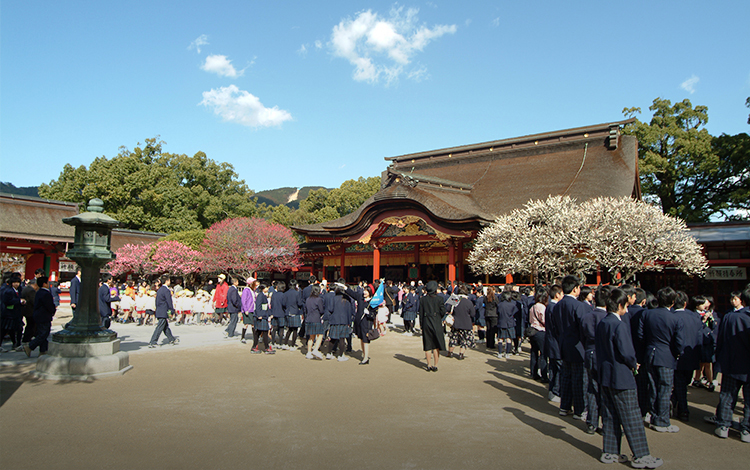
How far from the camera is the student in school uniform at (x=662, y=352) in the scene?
5.57 m

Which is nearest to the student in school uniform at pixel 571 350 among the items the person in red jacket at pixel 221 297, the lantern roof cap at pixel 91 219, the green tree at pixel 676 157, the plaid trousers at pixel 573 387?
the plaid trousers at pixel 573 387

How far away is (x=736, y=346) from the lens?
536 centimetres

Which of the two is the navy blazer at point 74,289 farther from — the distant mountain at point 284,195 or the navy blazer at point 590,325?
the distant mountain at point 284,195

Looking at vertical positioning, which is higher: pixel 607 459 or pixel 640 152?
pixel 640 152

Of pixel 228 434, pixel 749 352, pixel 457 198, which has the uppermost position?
pixel 457 198

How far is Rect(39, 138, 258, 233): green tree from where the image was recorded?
36188 millimetres

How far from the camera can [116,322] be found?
57.6 feet

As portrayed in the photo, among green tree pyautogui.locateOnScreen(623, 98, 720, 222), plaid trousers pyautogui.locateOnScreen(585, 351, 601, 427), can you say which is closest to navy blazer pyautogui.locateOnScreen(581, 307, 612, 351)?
plaid trousers pyautogui.locateOnScreen(585, 351, 601, 427)

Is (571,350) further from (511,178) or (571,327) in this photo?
(511,178)

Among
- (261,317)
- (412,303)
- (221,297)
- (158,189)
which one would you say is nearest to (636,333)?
(261,317)

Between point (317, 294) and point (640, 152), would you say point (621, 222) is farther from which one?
point (640, 152)

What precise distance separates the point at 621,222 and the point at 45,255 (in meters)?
28.7

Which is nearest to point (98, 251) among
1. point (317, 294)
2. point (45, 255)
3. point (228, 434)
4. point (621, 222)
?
point (317, 294)

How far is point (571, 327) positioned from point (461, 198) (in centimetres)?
2303
